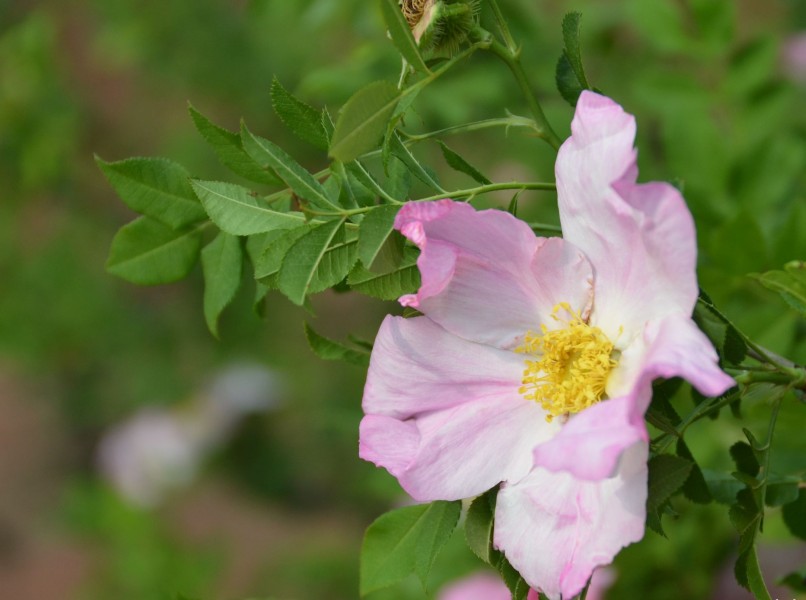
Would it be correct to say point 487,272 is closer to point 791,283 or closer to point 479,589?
point 791,283

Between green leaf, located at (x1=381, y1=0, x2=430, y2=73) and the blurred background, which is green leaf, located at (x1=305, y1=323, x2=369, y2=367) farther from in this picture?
green leaf, located at (x1=381, y1=0, x2=430, y2=73)

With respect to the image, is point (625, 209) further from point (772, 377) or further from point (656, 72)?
point (656, 72)

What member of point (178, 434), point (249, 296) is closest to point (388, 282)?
point (249, 296)

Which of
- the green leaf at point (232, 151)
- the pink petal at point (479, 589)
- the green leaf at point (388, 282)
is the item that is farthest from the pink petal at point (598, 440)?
the pink petal at point (479, 589)

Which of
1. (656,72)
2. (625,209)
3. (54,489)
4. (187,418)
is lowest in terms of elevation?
(54,489)

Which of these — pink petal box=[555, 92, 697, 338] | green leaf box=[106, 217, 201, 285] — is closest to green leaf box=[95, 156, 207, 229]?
green leaf box=[106, 217, 201, 285]

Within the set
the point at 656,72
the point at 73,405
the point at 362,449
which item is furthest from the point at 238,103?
the point at 362,449
